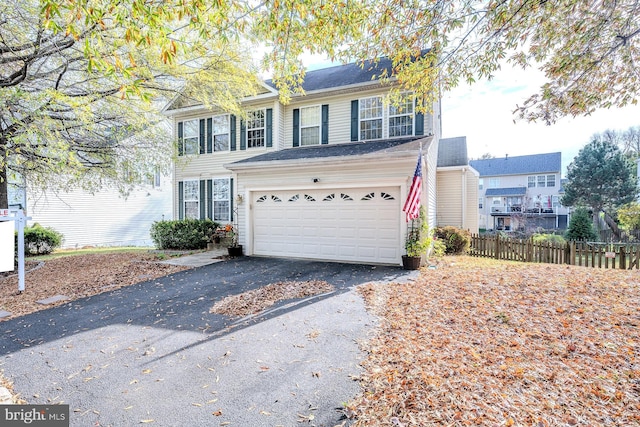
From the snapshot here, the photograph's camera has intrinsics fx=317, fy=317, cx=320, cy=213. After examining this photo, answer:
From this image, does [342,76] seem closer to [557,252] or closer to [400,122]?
[400,122]

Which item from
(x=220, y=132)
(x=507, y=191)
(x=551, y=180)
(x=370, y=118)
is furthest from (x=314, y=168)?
(x=551, y=180)

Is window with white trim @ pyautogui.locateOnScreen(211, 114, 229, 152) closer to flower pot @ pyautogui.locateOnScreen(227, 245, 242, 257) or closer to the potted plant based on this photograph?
flower pot @ pyautogui.locateOnScreen(227, 245, 242, 257)

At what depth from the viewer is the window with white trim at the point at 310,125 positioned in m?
12.6

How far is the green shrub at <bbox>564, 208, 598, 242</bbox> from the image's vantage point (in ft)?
62.9

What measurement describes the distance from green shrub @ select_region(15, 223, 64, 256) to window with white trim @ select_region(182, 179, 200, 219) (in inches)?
209

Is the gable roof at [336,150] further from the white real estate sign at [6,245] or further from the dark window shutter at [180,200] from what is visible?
the white real estate sign at [6,245]

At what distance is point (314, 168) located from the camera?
32.4 feet

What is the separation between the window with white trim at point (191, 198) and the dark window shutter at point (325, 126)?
6.05 metres

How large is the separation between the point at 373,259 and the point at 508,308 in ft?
14.6

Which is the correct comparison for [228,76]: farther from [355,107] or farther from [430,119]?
[430,119]

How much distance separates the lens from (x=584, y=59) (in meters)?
6.15

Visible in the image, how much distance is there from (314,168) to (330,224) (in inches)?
71.4

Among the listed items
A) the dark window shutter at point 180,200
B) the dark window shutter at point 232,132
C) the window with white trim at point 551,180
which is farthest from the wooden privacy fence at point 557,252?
the window with white trim at point 551,180

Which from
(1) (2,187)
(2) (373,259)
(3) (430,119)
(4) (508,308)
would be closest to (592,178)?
(3) (430,119)
